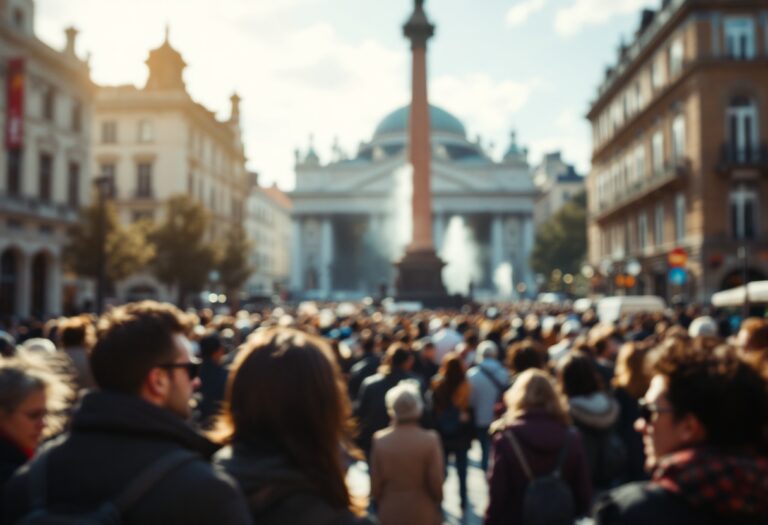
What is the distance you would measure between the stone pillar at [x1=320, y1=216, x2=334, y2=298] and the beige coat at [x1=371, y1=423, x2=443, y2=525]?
8926cm

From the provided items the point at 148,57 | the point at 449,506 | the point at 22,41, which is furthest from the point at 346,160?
the point at 449,506

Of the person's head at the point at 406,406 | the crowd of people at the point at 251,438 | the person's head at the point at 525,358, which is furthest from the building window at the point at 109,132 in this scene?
the crowd of people at the point at 251,438

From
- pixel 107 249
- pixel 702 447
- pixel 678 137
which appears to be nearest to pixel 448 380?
pixel 702 447

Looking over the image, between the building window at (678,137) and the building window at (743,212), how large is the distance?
131 inches

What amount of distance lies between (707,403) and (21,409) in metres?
2.94

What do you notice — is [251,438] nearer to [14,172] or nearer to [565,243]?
[14,172]

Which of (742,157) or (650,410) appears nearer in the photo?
(650,410)

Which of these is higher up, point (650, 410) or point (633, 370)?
point (650, 410)

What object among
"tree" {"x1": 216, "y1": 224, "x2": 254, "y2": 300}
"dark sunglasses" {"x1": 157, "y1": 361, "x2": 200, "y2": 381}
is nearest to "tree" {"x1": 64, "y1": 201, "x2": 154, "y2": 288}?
"tree" {"x1": 216, "y1": 224, "x2": 254, "y2": 300}

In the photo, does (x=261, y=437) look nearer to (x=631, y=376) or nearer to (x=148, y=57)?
(x=631, y=376)

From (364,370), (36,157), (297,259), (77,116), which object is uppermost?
(77,116)

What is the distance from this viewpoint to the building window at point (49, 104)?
123ft

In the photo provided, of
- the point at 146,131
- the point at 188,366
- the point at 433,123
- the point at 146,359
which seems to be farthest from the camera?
the point at 433,123

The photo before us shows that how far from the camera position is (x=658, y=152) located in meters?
40.5
